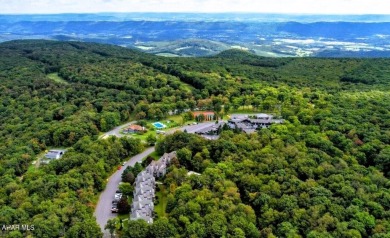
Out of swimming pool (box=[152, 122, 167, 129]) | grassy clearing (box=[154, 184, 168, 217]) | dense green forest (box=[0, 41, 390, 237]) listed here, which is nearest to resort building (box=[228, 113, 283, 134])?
dense green forest (box=[0, 41, 390, 237])

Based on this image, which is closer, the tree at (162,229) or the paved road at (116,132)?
the tree at (162,229)

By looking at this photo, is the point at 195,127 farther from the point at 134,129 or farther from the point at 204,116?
the point at 134,129

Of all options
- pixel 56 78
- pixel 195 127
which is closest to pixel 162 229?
pixel 195 127

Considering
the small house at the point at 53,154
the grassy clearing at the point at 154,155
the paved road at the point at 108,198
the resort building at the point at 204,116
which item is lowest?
the paved road at the point at 108,198

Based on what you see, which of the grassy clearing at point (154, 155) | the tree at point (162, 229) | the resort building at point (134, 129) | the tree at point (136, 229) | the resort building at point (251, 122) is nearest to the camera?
the tree at point (162, 229)

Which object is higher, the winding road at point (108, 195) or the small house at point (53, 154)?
the small house at point (53, 154)

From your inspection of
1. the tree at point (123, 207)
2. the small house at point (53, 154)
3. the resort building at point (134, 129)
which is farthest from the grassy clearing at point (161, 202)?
the resort building at point (134, 129)

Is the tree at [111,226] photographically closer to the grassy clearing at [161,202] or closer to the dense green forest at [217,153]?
the dense green forest at [217,153]
